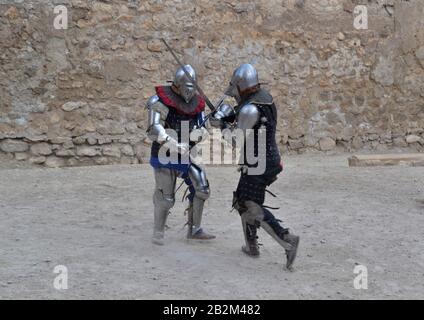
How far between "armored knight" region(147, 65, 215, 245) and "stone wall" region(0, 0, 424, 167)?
3.82 m

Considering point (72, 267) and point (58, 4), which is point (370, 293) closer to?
point (72, 267)

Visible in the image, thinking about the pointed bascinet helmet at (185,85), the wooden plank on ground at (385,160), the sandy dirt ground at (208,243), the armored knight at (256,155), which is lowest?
the sandy dirt ground at (208,243)

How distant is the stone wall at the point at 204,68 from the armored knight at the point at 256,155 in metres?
4.35

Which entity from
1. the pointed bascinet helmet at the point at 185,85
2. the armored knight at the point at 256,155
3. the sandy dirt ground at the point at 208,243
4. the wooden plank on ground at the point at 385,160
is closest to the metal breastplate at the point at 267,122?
the armored knight at the point at 256,155

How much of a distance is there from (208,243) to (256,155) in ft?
3.30

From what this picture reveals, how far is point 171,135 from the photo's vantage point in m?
5.10

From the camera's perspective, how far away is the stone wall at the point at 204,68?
866 centimetres

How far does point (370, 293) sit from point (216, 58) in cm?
566

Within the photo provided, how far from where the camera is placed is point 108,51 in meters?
8.84

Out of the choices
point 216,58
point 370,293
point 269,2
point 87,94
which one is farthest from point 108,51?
point 370,293

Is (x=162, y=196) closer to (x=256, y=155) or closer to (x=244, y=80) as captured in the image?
(x=256, y=155)

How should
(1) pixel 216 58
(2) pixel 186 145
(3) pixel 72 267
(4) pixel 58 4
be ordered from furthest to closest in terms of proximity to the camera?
(1) pixel 216 58 → (4) pixel 58 4 → (2) pixel 186 145 → (3) pixel 72 267

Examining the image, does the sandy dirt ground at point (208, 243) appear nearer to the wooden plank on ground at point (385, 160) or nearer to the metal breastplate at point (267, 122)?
the wooden plank on ground at point (385, 160)

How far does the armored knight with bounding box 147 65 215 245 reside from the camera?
5.00 m
